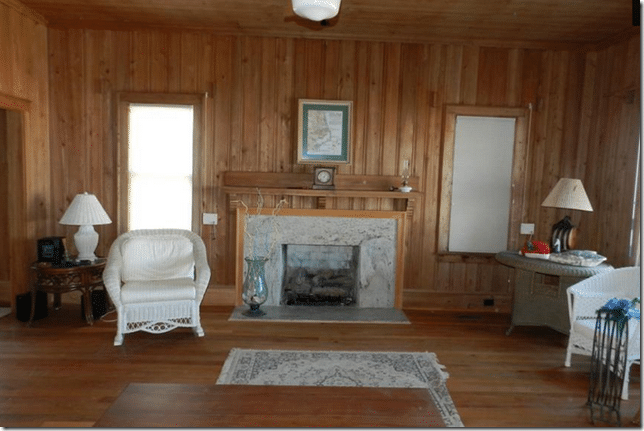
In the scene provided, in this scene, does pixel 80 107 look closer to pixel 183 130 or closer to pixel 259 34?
pixel 183 130

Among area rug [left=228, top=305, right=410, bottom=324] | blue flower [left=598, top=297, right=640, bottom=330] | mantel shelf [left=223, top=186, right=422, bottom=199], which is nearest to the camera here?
blue flower [left=598, top=297, right=640, bottom=330]

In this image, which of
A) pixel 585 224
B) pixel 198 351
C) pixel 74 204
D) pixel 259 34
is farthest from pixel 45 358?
pixel 585 224

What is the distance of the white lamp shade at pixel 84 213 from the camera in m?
4.36

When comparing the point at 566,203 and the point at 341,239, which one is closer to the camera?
the point at 566,203

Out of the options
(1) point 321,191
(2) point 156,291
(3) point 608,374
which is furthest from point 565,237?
(2) point 156,291

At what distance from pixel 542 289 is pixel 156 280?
3331mm

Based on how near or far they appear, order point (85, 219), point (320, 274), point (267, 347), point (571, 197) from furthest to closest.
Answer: point (320, 274)
point (85, 219)
point (571, 197)
point (267, 347)

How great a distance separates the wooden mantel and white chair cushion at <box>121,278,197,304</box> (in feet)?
3.75

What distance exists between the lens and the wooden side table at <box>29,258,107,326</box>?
4.23 metres

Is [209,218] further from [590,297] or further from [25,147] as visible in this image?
[590,297]

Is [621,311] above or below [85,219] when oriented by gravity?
below

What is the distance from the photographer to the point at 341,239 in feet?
16.5

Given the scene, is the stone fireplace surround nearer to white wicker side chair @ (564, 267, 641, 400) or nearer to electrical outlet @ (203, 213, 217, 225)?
electrical outlet @ (203, 213, 217, 225)

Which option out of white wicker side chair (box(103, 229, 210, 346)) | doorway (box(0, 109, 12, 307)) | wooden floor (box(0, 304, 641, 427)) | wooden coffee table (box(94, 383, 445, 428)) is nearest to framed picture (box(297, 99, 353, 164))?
white wicker side chair (box(103, 229, 210, 346))
